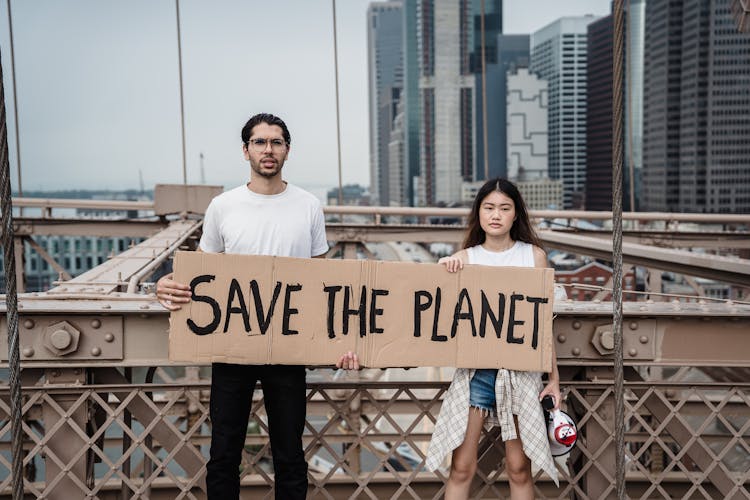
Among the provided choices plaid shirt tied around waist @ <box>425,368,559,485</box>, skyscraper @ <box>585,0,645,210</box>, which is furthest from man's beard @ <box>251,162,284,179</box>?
skyscraper @ <box>585,0,645,210</box>

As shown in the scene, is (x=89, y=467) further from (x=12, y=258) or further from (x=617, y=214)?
(x=617, y=214)

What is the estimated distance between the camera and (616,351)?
2.69 meters

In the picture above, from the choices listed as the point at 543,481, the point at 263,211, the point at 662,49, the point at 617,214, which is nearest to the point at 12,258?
the point at 263,211

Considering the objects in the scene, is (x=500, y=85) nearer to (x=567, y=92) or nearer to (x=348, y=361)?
(x=567, y=92)

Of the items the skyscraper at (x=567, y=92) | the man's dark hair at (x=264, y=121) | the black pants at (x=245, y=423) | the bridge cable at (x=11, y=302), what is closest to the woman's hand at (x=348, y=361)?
the black pants at (x=245, y=423)

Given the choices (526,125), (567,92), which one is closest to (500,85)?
(526,125)

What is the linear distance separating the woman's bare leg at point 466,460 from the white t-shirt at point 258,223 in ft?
3.50

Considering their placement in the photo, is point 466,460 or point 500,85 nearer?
point 466,460

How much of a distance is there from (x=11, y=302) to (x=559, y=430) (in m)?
2.18

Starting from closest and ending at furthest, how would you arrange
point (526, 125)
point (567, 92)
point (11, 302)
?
point (11, 302) < point (567, 92) < point (526, 125)

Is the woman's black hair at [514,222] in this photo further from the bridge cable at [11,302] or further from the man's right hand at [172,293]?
the bridge cable at [11,302]

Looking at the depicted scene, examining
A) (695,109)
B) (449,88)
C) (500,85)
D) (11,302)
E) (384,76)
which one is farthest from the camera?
(695,109)

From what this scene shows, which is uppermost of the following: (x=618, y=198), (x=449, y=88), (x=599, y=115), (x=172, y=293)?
(x=449, y=88)

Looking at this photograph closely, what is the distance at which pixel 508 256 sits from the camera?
3.10m
